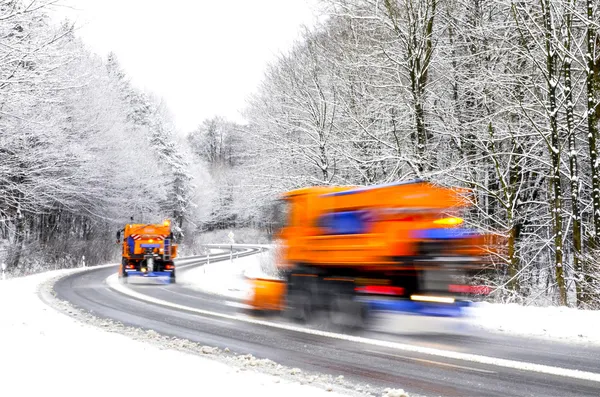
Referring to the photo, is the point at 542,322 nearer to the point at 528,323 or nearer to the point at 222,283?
the point at 528,323

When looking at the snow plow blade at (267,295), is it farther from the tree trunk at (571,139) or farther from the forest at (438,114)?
the tree trunk at (571,139)

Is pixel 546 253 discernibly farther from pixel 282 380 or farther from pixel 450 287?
pixel 282 380

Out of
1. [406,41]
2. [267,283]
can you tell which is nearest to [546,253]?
[406,41]

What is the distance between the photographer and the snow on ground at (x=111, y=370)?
236 inches

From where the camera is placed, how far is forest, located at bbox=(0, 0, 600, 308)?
13.1 m

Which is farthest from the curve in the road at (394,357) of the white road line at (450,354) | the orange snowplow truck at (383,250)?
the orange snowplow truck at (383,250)

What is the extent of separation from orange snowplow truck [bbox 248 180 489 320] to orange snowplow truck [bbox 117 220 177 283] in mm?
14703

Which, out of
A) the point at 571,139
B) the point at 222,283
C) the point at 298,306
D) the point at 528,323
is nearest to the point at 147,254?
the point at 222,283

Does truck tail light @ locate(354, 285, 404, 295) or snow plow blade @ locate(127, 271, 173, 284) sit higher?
truck tail light @ locate(354, 285, 404, 295)

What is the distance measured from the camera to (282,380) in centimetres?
654

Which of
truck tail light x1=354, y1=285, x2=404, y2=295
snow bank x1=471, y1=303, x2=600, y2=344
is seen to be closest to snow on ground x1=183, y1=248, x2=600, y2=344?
snow bank x1=471, y1=303, x2=600, y2=344

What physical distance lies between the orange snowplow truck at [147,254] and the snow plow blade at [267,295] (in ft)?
41.3

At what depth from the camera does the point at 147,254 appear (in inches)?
954

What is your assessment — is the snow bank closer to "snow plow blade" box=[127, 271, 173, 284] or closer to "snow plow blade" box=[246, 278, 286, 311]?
"snow plow blade" box=[246, 278, 286, 311]
